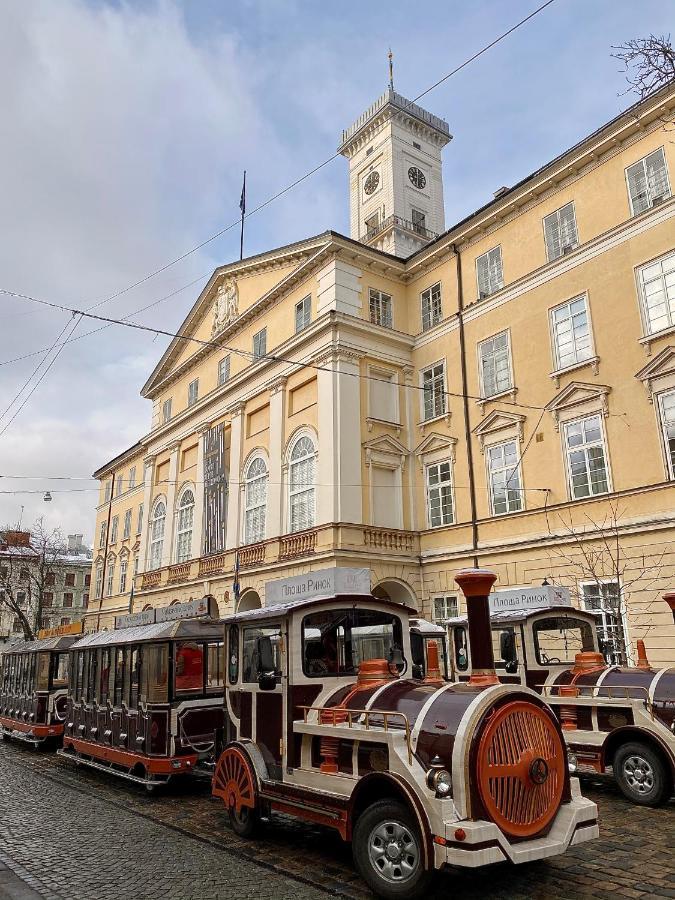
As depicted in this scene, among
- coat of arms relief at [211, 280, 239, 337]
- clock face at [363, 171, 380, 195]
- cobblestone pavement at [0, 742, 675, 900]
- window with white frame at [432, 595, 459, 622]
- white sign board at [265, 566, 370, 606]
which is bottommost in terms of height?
cobblestone pavement at [0, 742, 675, 900]

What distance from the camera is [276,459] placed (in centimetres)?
2658

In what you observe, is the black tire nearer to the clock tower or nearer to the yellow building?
the yellow building

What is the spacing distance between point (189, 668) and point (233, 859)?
5347mm

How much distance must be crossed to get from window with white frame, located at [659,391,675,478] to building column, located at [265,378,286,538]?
43.2 feet

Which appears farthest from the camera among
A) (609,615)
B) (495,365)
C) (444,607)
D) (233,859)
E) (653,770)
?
(444,607)

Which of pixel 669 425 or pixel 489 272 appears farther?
pixel 489 272

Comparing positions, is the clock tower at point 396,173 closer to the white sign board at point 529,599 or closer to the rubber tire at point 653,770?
the white sign board at point 529,599

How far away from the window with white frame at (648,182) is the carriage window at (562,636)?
38.6ft

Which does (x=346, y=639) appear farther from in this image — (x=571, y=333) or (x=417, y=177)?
(x=417, y=177)

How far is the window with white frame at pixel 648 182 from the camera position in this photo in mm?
18516

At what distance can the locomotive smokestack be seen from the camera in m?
6.59

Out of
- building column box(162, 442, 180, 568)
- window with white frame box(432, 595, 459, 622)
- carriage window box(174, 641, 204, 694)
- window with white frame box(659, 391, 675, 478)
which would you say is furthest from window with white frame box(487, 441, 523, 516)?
building column box(162, 442, 180, 568)

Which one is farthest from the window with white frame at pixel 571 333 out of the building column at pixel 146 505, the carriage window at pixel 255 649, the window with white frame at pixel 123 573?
the window with white frame at pixel 123 573

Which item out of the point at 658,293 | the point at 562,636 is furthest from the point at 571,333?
the point at 562,636
